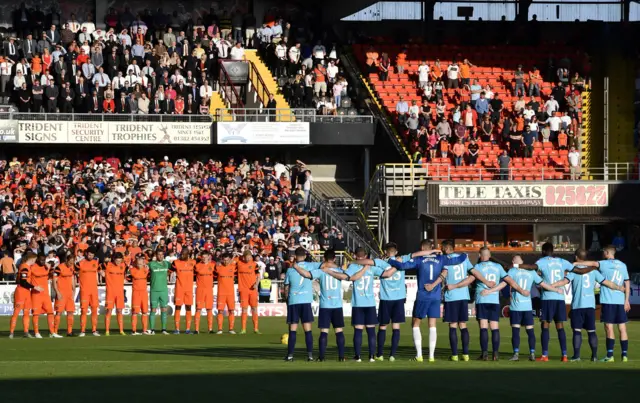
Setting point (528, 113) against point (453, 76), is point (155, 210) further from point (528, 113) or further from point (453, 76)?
point (528, 113)

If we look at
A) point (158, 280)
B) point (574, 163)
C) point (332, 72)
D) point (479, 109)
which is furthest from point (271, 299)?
point (332, 72)

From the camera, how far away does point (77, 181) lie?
4128cm

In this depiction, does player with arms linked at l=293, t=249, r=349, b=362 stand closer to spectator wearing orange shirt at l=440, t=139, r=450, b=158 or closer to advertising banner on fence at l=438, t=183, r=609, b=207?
advertising banner on fence at l=438, t=183, r=609, b=207

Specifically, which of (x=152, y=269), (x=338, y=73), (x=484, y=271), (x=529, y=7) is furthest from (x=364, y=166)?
(x=484, y=271)

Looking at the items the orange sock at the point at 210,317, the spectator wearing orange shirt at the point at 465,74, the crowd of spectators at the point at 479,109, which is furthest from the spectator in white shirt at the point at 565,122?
the orange sock at the point at 210,317

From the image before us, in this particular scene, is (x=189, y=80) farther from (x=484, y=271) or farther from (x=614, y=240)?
(x=484, y=271)

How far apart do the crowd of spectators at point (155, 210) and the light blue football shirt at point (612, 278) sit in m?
16.5

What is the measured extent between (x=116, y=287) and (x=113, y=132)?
1668 centimetres

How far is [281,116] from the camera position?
1801 inches

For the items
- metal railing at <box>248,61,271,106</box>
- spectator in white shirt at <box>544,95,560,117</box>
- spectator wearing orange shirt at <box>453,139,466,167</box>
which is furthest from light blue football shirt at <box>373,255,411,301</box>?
metal railing at <box>248,61,271,106</box>

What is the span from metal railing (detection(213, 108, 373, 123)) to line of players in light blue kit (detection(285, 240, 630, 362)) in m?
24.3

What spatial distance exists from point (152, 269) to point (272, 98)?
1824 centimetres

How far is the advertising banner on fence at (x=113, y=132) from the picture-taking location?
143ft

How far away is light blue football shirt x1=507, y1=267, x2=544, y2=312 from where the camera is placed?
2141 cm
